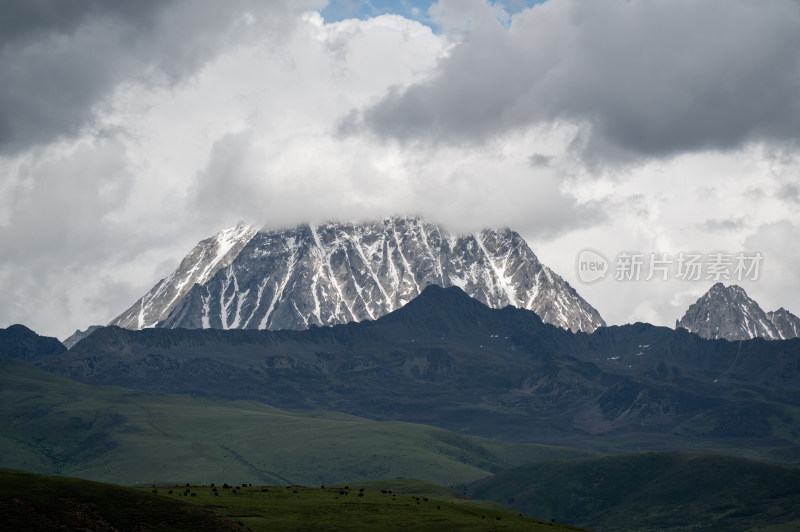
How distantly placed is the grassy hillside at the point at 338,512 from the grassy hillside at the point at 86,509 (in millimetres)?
11979

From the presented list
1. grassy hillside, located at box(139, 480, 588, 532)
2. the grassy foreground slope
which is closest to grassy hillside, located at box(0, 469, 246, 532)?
the grassy foreground slope

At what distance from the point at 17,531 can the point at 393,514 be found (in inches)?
2569

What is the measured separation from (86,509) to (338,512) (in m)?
46.9

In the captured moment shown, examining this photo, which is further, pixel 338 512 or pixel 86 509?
pixel 338 512

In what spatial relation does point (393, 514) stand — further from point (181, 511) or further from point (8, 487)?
point (8, 487)

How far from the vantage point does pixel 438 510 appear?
588 feet

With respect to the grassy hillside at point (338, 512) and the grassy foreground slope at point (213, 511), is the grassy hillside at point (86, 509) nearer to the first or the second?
the grassy foreground slope at point (213, 511)

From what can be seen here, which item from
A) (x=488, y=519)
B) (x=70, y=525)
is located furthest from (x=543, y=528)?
(x=70, y=525)

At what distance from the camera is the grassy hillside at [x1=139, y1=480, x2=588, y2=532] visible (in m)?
156

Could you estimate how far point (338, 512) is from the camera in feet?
550

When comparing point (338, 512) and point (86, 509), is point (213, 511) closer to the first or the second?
point (86, 509)

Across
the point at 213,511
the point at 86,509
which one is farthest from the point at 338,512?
the point at 86,509

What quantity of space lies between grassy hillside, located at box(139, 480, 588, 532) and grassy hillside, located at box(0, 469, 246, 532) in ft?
39.3

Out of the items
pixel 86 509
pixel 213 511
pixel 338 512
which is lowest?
pixel 86 509
